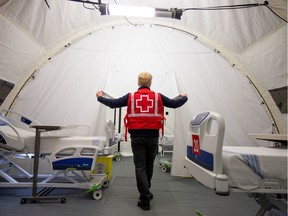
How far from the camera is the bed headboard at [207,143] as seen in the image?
1404 millimetres

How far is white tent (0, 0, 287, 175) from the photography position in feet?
12.4

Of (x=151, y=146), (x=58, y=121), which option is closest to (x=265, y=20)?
(x=151, y=146)

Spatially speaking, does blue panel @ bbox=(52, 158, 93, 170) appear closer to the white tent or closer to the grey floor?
the grey floor

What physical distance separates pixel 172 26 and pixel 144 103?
2465 mm

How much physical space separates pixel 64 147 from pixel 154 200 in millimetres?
1198

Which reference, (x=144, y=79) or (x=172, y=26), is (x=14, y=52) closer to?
(x=144, y=79)

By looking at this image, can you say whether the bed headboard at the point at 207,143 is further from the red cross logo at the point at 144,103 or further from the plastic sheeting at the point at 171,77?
the plastic sheeting at the point at 171,77

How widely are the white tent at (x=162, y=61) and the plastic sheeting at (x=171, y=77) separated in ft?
0.05

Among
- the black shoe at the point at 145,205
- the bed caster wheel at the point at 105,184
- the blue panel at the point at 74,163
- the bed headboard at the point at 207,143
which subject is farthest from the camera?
the bed caster wheel at the point at 105,184

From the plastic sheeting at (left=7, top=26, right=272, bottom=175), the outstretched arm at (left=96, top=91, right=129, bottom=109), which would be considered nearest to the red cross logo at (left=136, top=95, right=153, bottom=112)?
the outstretched arm at (left=96, top=91, right=129, bottom=109)

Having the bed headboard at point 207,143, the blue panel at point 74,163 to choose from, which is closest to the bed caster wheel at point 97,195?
the blue panel at point 74,163

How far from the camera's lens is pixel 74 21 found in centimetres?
420

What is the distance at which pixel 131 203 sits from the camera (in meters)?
2.66

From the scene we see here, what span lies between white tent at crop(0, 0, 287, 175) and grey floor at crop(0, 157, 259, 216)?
2.86ft
